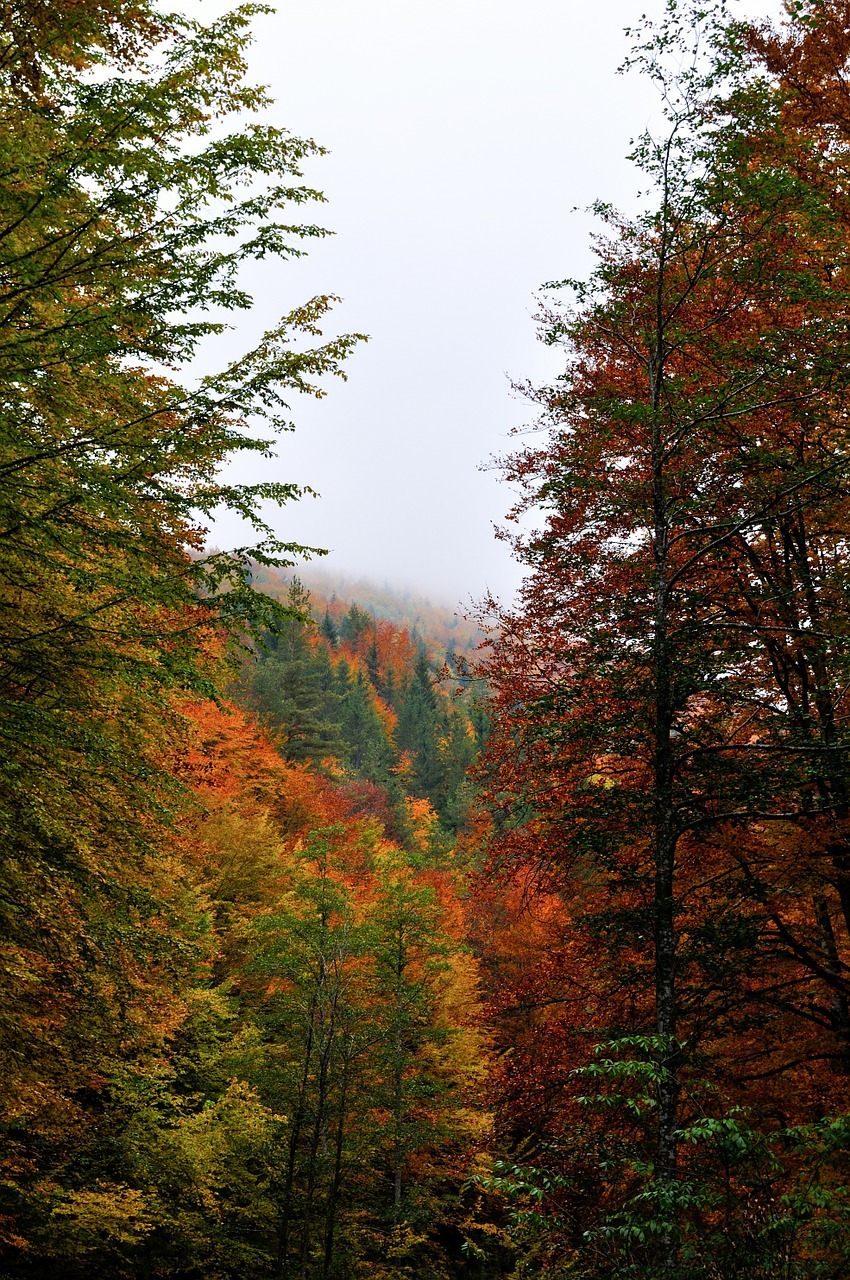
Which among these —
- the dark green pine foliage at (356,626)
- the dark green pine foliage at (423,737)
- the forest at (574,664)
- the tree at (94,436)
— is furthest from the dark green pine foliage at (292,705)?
the dark green pine foliage at (356,626)

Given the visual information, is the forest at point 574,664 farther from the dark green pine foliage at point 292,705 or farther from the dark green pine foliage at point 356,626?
the dark green pine foliage at point 356,626

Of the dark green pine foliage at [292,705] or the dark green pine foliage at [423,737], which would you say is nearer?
the dark green pine foliage at [292,705]

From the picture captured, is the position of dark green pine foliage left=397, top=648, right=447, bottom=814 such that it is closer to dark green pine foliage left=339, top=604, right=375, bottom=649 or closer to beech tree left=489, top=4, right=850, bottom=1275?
dark green pine foliage left=339, top=604, right=375, bottom=649

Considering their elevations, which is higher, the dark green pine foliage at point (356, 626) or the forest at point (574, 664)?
the dark green pine foliage at point (356, 626)

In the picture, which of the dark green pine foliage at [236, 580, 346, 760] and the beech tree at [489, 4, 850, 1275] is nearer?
the beech tree at [489, 4, 850, 1275]

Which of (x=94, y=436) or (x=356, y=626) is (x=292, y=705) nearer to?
(x=94, y=436)

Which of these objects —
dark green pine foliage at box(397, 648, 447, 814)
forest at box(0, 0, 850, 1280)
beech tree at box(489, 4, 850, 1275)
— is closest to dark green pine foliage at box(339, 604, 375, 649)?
dark green pine foliage at box(397, 648, 447, 814)

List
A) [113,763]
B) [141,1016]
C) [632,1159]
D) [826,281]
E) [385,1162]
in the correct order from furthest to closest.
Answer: [385,1162]
[141,1016]
[826,281]
[113,763]
[632,1159]

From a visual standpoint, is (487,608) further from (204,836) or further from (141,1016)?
(204,836)

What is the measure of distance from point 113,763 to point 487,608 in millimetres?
5688

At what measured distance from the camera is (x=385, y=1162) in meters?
19.2

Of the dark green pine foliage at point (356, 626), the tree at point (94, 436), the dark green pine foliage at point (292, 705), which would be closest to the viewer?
the tree at point (94, 436)

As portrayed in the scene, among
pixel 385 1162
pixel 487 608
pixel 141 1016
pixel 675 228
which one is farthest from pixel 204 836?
pixel 675 228

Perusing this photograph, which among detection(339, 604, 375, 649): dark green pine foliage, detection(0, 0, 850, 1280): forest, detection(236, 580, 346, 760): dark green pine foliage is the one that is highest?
detection(339, 604, 375, 649): dark green pine foliage
